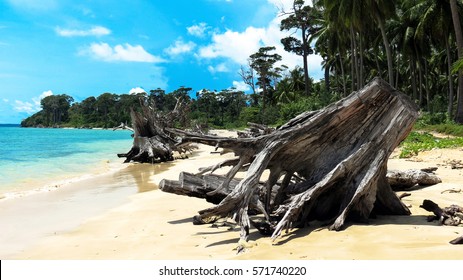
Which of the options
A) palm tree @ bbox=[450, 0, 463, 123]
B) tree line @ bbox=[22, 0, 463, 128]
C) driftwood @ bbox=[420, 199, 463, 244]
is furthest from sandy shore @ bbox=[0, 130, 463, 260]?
palm tree @ bbox=[450, 0, 463, 123]

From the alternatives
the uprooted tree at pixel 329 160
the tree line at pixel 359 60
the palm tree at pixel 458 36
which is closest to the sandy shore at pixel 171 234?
the uprooted tree at pixel 329 160

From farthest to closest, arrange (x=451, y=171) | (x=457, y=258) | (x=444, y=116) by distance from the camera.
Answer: (x=444, y=116), (x=451, y=171), (x=457, y=258)

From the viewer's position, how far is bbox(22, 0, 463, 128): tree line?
3171 cm

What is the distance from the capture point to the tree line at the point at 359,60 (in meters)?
31.7

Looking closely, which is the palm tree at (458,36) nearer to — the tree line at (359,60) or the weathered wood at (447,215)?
the tree line at (359,60)

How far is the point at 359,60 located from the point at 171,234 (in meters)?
48.2

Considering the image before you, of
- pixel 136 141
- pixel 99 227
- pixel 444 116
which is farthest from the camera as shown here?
pixel 444 116

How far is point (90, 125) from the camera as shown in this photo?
455ft

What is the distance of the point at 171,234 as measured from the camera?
6293mm

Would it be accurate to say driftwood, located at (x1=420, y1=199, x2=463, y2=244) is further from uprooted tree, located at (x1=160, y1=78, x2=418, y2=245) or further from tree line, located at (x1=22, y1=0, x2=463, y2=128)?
tree line, located at (x1=22, y1=0, x2=463, y2=128)

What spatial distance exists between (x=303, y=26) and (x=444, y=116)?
2790cm

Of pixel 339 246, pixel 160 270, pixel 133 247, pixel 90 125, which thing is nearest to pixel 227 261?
pixel 160 270

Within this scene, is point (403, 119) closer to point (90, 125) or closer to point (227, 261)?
point (227, 261)

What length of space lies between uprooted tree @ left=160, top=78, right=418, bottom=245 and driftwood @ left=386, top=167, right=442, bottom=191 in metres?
2.33
